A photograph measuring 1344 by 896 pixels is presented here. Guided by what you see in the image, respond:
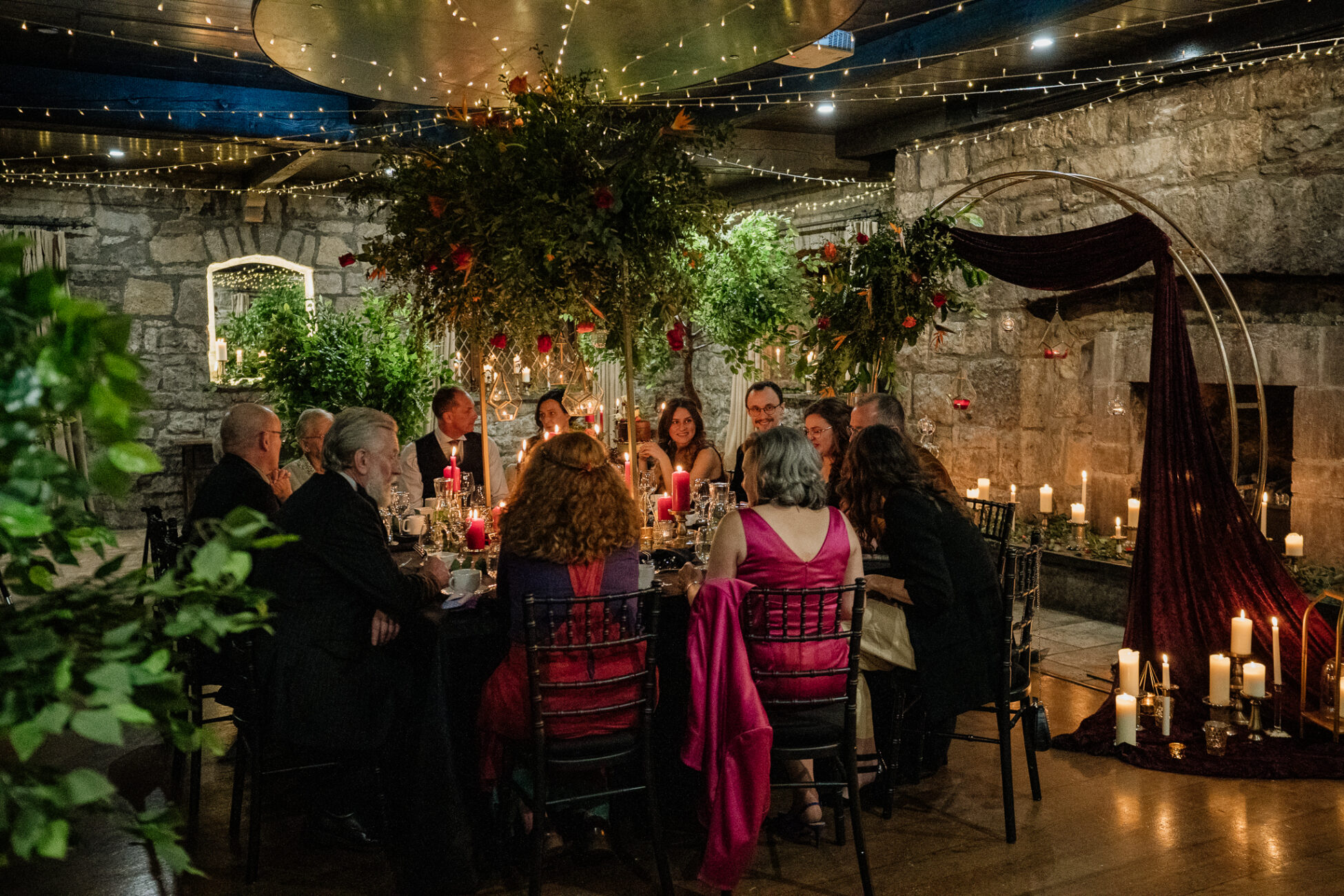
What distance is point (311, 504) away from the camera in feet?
9.62

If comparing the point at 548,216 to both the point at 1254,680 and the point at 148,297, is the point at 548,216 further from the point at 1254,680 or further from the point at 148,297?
the point at 148,297

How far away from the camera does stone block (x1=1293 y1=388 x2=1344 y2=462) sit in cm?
516

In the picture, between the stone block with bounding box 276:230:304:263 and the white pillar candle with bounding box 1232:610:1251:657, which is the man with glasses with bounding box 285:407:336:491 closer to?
the white pillar candle with bounding box 1232:610:1251:657

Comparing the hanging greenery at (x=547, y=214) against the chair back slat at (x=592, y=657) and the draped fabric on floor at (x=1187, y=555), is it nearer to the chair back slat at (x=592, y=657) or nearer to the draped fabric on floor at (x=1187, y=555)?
the chair back slat at (x=592, y=657)

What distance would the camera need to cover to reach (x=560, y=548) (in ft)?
9.31

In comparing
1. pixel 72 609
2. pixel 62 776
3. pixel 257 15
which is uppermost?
pixel 257 15

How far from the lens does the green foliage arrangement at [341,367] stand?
7.26m

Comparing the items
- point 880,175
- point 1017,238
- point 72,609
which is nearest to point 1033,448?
point 1017,238

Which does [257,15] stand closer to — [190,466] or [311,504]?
[311,504]

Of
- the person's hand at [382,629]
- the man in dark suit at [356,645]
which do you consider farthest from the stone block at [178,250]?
the person's hand at [382,629]

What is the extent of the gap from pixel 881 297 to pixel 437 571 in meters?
2.96

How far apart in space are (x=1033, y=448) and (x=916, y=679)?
3712 millimetres

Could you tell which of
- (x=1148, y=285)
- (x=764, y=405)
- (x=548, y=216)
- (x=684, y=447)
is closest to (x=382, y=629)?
(x=548, y=216)

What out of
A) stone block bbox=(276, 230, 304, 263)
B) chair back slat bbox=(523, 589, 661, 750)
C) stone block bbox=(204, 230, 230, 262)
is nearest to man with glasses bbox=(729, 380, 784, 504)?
chair back slat bbox=(523, 589, 661, 750)
